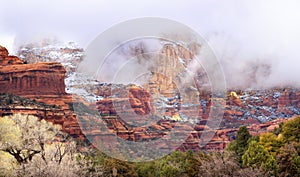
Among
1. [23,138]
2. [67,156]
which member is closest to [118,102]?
[67,156]

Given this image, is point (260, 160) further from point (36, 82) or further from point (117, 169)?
point (36, 82)

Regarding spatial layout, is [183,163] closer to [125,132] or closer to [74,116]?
[125,132]

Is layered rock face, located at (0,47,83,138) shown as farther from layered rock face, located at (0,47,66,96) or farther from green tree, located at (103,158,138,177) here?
green tree, located at (103,158,138,177)

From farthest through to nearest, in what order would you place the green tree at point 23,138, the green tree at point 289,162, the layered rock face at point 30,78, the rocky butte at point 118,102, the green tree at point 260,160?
the layered rock face at point 30,78 < the rocky butte at point 118,102 < the green tree at point 289,162 < the green tree at point 260,160 < the green tree at point 23,138

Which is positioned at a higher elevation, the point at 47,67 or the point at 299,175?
the point at 47,67

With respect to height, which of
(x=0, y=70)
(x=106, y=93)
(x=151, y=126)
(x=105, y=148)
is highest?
(x=0, y=70)

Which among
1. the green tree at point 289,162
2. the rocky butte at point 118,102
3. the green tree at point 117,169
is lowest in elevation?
the green tree at point 289,162

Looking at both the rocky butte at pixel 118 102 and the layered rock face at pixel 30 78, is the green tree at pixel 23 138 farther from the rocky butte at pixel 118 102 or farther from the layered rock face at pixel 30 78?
the layered rock face at pixel 30 78

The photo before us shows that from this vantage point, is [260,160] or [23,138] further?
[260,160]

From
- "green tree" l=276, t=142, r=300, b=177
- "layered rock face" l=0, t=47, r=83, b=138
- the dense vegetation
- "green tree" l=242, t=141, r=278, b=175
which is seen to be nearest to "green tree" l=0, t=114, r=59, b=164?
the dense vegetation

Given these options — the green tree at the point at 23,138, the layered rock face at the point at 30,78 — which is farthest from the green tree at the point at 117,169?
the layered rock face at the point at 30,78

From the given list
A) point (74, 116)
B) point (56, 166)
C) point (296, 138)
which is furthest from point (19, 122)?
point (74, 116)
